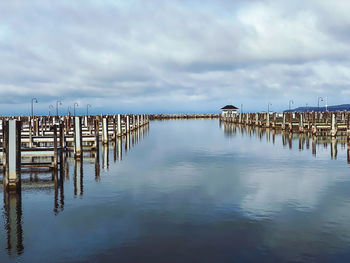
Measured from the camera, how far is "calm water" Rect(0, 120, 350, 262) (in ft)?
31.6

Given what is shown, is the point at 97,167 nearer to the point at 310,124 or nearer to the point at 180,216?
the point at 180,216

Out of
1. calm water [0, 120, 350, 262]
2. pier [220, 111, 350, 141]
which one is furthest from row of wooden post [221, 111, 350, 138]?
calm water [0, 120, 350, 262]

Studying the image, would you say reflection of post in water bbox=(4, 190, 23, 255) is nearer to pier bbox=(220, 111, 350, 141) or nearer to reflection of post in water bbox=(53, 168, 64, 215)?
reflection of post in water bbox=(53, 168, 64, 215)

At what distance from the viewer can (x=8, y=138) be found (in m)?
16.4

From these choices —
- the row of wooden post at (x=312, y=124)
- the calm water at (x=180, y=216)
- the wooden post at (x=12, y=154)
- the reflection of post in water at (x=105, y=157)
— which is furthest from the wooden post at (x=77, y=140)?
the row of wooden post at (x=312, y=124)

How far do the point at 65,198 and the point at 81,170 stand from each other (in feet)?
25.8

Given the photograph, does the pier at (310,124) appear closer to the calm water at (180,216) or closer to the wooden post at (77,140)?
the calm water at (180,216)

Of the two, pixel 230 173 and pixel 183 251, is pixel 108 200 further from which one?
pixel 230 173

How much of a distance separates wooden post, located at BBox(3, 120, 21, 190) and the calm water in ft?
2.88

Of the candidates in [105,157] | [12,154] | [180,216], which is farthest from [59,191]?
[105,157]

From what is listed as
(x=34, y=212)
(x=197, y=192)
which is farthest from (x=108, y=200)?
(x=197, y=192)

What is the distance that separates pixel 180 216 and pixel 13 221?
5.89m

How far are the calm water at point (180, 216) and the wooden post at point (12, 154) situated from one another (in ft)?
2.88

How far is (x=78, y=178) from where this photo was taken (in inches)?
806
